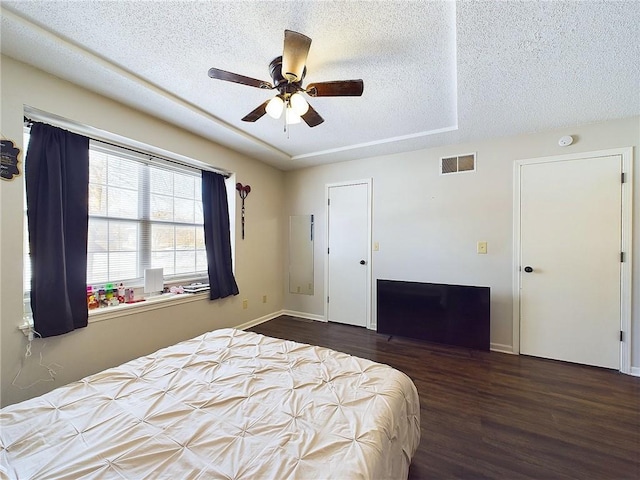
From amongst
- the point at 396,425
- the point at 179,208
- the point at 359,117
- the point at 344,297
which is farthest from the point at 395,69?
the point at 344,297

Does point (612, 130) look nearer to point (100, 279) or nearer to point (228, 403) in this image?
point (228, 403)

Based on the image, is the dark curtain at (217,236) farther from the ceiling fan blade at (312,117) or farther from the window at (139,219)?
the ceiling fan blade at (312,117)

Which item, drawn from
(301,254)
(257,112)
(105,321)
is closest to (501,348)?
(301,254)

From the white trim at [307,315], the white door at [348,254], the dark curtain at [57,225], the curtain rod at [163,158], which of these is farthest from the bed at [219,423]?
the white trim at [307,315]

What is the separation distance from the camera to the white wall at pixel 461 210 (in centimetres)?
276

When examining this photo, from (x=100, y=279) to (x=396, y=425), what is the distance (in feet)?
9.14

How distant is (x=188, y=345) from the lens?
182 centimetres


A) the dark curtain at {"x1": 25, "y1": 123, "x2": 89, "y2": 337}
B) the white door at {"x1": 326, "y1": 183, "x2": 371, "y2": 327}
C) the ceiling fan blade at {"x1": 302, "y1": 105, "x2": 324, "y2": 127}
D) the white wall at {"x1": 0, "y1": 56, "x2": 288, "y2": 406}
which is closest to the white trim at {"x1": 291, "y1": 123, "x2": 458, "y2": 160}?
the white door at {"x1": 326, "y1": 183, "x2": 371, "y2": 327}

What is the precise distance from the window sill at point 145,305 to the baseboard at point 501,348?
138 inches

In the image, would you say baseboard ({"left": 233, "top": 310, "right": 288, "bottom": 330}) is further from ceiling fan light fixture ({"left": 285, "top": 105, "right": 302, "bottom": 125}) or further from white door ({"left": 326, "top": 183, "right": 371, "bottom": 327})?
ceiling fan light fixture ({"left": 285, "top": 105, "right": 302, "bottom": 125})

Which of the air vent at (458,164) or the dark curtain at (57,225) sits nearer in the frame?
the dark curtain at (57,225)

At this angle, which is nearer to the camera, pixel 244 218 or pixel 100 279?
pixel 100 279

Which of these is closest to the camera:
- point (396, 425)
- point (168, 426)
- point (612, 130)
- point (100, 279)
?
point (168, 426)

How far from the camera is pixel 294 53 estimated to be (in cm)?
149
